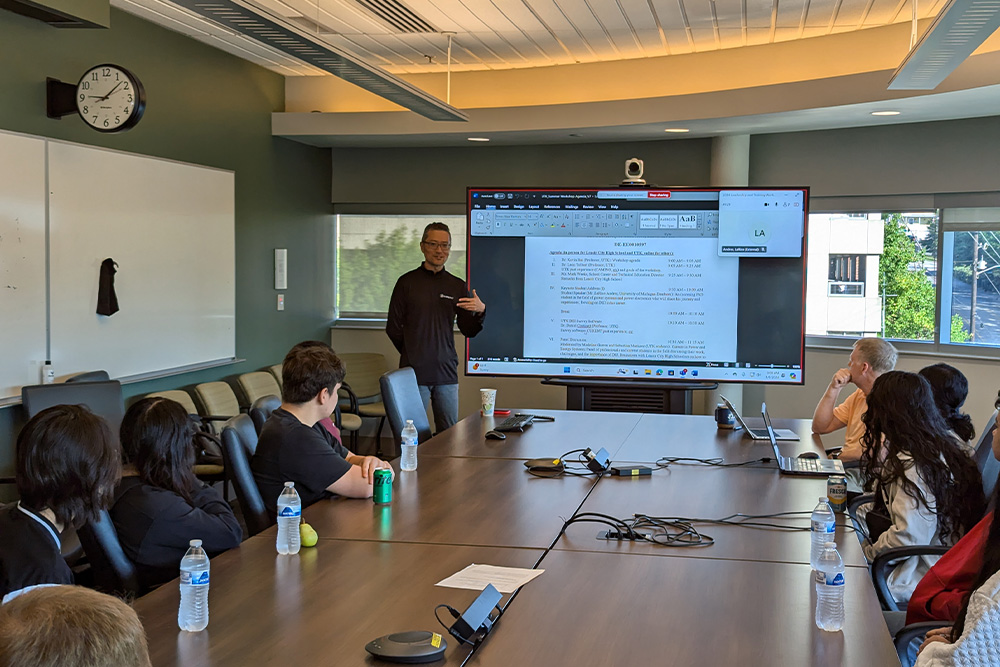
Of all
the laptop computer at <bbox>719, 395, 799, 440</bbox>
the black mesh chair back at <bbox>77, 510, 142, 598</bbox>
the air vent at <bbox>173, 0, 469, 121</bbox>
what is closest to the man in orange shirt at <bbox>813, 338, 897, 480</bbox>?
the laptop computer at <bbox>719, 395, 799, 440</bbox>

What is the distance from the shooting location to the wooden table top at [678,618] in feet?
6.15

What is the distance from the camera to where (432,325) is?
19.2 ft

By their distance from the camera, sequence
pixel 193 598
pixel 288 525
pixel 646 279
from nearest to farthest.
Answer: pixel 193 598
pixel 288 525
pixel 646 279

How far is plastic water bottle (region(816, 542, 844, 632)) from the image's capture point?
203 centimetres

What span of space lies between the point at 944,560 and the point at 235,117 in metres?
5.66

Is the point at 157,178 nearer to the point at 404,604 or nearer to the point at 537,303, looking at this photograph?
the point at 537,303

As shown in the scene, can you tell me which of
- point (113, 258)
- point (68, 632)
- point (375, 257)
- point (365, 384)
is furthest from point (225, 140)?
point (68, 632)

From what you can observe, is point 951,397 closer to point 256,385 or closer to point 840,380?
point 840,380

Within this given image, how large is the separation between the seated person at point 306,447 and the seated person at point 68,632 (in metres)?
1.96

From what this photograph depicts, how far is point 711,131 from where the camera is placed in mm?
6863

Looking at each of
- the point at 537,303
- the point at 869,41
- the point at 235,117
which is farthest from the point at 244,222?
the point at 869,41

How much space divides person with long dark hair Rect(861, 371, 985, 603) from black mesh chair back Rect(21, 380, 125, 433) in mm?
3503

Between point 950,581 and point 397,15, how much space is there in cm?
439

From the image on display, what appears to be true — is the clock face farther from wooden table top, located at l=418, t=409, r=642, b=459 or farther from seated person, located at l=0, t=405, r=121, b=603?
seated person, located at l=0, t=405, r=121, b=603
